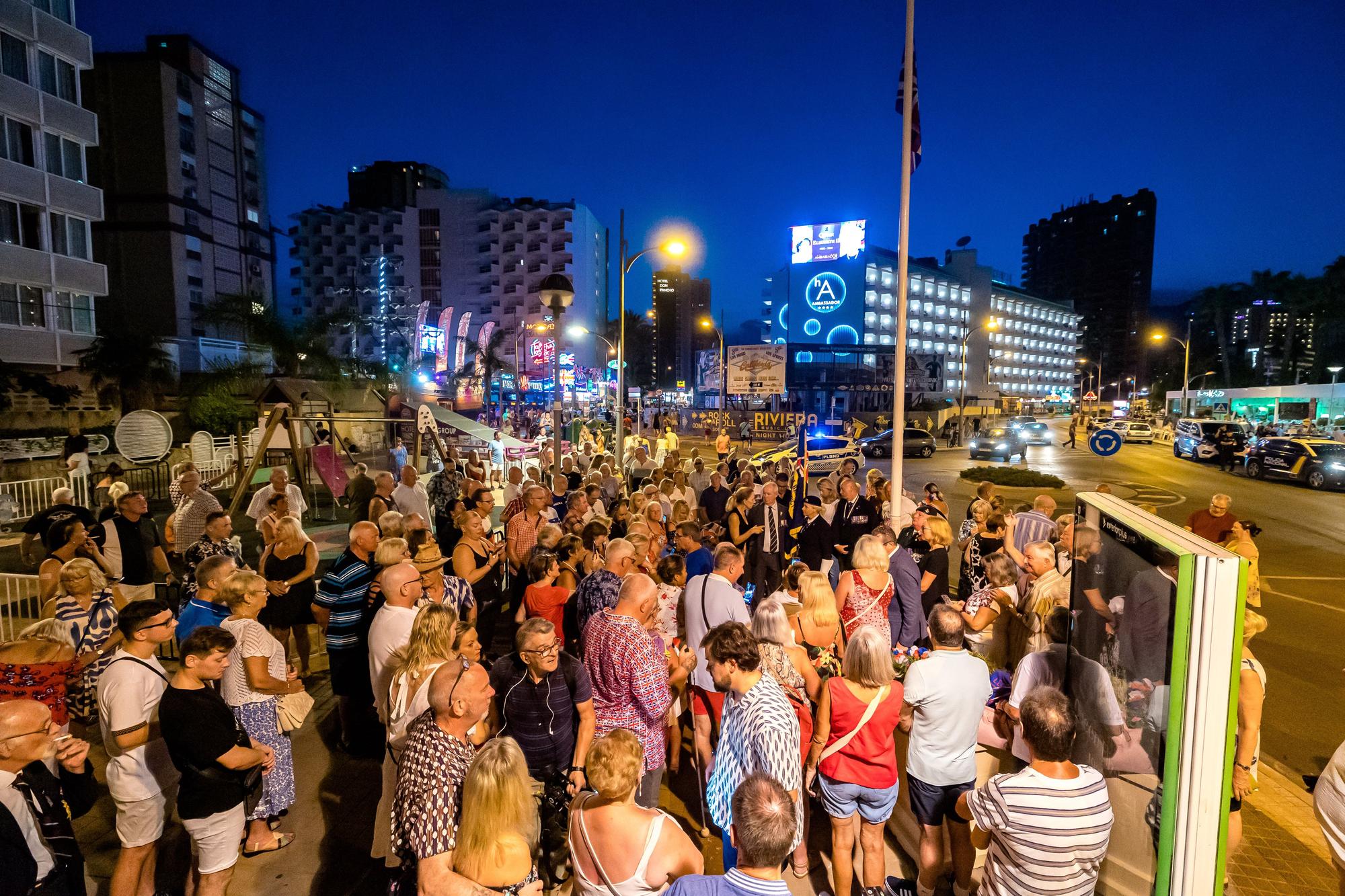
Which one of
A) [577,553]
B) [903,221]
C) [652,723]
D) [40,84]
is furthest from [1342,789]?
[40,84]

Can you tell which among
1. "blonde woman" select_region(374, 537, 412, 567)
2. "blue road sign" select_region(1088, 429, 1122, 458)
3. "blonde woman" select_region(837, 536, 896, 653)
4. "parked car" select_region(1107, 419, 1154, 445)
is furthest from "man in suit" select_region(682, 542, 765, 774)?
"parked car" select_region(1107, 419, 1154, 445)

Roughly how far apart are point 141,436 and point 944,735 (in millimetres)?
15273

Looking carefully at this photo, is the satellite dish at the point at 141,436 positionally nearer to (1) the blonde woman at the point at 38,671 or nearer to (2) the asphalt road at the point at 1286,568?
(1) the blonde woman at the point at 38,671

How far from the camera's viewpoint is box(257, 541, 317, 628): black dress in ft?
19.8

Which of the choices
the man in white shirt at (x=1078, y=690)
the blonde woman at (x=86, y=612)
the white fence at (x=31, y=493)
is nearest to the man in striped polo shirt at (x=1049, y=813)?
the man in white shirt at (x=1078, y=690)

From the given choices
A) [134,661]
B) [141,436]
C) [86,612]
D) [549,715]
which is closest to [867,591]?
[549,715]

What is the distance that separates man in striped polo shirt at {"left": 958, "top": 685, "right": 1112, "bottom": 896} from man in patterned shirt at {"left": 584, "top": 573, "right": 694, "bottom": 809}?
1768 millimetres

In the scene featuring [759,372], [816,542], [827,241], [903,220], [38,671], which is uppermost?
[827,241]

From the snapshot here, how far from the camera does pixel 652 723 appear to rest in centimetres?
390

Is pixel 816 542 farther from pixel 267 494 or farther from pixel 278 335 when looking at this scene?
pixel 278 335

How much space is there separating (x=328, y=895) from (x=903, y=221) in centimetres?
928

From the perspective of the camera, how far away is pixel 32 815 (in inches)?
109

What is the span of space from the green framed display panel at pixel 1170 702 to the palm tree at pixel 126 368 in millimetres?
32507

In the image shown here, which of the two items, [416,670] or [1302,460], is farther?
[1302,460]
